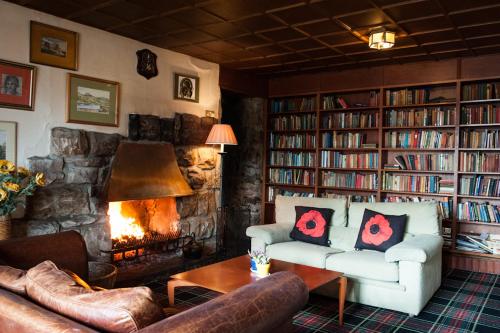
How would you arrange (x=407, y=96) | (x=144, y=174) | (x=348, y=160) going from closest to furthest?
(x=144, y=174) < (x=407, y=96) < (x=348, y=160)

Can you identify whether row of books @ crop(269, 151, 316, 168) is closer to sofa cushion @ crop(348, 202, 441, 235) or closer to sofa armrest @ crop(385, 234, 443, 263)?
sofa cushion @ crop(348, 202, 441, 235)

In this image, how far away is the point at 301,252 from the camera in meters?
3.73

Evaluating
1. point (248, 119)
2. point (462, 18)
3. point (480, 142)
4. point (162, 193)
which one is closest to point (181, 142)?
point (162, 193)

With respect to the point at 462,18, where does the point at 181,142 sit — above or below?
below

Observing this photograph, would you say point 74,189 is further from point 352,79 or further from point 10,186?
point 352,79

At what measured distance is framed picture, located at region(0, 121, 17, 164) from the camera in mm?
3287

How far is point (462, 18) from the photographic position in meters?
3.47

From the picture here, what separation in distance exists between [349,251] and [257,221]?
105 inches

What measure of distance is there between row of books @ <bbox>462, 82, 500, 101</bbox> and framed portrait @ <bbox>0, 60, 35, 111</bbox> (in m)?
4.57

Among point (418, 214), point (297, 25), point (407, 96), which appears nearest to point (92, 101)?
point (297, 25)

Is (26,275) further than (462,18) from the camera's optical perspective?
No

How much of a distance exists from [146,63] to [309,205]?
2307mm

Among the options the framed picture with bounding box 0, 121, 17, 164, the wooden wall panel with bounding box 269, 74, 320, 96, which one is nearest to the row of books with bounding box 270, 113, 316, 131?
the wooden wall panel with bounding box 269, 74, 320, 96

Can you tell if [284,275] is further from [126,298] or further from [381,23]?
[381,23]
